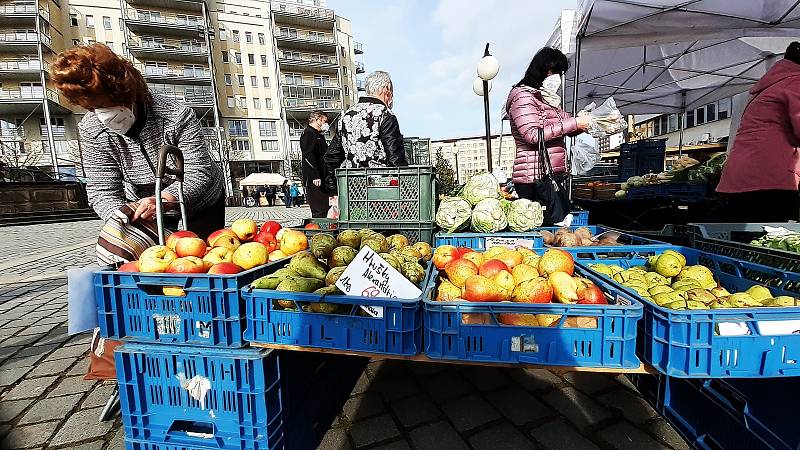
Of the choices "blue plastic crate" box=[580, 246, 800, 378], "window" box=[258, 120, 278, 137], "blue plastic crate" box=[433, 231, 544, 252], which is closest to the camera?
"blue plastic crate" box=[580, 246, 800, 378]

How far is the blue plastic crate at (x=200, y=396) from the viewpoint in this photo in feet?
4.76

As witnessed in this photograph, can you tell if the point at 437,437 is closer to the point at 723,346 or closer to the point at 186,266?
the point at 723,346

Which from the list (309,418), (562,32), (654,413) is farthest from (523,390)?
(562,32)

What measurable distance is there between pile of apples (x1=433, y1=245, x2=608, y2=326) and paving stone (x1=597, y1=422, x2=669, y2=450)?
3.21 ft

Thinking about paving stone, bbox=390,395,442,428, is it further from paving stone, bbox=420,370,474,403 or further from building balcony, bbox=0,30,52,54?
building balcony, bbox=0,30,52,54

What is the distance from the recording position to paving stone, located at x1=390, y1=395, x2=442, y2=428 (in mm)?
2129

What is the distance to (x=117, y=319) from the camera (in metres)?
1.59

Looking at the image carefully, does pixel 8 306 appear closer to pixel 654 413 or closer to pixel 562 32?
pixel 654 413

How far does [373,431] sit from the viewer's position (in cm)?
204

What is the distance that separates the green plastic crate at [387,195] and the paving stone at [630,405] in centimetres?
166

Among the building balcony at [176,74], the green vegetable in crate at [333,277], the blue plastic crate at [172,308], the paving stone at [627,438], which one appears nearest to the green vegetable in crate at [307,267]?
the green vegetable in crate at [333,277]

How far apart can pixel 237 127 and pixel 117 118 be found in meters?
43.2

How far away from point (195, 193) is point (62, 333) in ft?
8.09

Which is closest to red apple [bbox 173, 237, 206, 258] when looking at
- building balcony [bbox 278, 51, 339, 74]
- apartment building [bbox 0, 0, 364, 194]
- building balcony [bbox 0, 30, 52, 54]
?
apartment building [bbox 0, 0, 364, 194]
